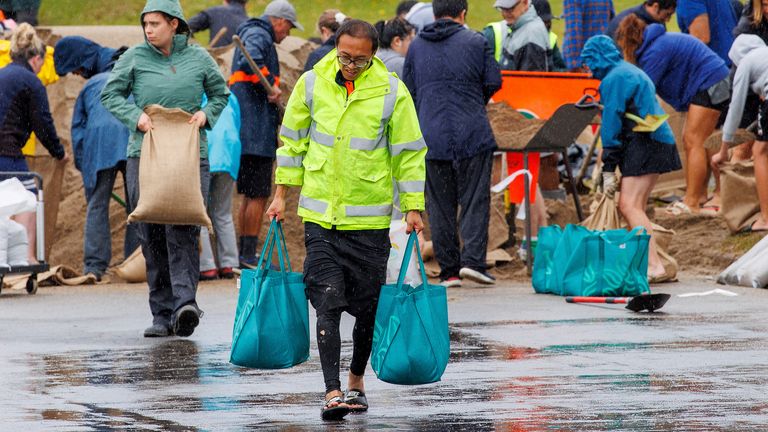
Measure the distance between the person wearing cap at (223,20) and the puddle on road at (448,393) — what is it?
8882 millimetres

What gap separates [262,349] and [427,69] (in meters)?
6.47

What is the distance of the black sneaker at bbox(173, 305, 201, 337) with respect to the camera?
32.9 feet

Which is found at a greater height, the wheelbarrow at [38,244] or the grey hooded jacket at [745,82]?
the grey hooded jacket at [745,82]

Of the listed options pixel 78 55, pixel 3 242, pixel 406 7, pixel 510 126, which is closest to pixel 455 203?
pixel 510 126

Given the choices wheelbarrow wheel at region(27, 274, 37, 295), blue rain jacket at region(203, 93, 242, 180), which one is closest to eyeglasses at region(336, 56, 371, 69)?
blue rain jacket at region(203, 93, 242, 180)

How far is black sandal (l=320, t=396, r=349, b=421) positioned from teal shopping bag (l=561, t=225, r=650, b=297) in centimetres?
607

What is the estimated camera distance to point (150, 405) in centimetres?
722

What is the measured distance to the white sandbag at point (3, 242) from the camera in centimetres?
1348

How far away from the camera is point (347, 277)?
24.1 feet

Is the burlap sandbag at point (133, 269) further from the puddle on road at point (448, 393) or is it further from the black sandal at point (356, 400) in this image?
the black sandal at point (356, 400)

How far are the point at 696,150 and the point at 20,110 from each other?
6.61 meters

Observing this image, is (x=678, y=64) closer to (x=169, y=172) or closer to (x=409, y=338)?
(x=169, y=172)

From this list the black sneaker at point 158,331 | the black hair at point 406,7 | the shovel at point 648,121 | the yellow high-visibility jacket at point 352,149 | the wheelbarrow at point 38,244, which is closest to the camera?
the yellow high-visibility jacket at point 352,149

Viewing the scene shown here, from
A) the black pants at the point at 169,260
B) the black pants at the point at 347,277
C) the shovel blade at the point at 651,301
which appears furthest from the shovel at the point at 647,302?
the black pants at the point at 347,277
